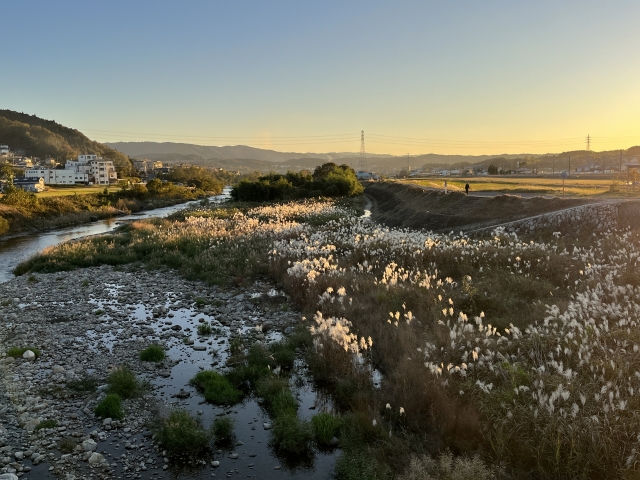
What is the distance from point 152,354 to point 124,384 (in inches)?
77.9

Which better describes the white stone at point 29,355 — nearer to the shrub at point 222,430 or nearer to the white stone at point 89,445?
the white stone at point 89,445

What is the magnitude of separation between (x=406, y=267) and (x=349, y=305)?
15.6 ft

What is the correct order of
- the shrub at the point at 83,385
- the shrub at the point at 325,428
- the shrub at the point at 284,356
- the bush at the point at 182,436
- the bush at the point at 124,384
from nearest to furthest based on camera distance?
the bush at the point at 182,436 < the shrub at the point at 325,428 < the bush at the point at 124,384 < the shrub at the point at 83,385 < the shrub at the point at 284,356

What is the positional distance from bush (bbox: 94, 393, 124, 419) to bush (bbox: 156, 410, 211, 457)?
118cm

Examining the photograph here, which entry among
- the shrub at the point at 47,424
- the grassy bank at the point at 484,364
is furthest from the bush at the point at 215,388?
the shrub at the point at 47,424

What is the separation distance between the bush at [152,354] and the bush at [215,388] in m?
1.79

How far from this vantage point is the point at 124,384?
33.7ft

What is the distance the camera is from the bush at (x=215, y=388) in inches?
392

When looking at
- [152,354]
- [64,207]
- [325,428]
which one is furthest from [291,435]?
[64,207]

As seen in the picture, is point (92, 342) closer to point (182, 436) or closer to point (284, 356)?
point (284, 356)

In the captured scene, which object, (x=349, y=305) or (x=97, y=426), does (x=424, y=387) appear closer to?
(x=349, y=305)

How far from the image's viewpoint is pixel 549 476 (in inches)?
259

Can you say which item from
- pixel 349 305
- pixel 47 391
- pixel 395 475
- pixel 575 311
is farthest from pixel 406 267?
pixel 47 391

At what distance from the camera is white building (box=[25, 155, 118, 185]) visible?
11412 centimetres
